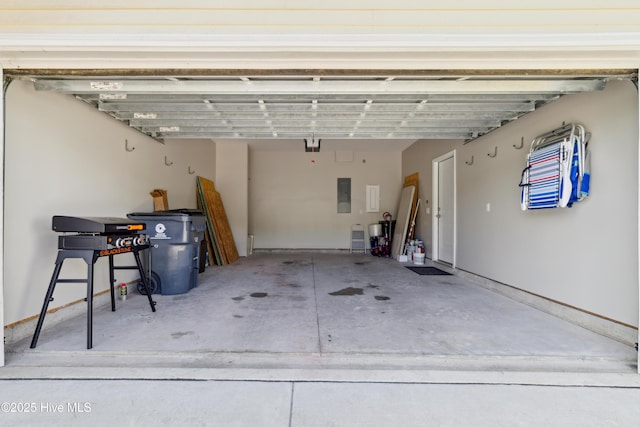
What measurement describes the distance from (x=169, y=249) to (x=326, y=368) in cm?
295

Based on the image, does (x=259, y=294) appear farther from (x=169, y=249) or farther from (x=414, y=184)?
(x=414, y=184)

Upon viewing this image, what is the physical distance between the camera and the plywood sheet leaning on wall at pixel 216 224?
6.64m

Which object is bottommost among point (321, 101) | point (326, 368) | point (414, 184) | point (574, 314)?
point (326, 368)

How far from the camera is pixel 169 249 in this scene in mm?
4164

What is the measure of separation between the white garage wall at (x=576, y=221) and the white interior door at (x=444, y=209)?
1030mm

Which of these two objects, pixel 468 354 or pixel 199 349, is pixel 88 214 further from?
pixel 468 354

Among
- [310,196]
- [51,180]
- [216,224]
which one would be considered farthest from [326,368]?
[310,196]

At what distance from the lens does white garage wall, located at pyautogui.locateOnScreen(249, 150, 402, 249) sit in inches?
350

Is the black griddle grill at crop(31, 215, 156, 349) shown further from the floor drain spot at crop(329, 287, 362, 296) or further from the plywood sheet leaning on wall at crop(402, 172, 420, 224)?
the plywood sheet leaning on wall at crop(402, 172, 420, 224)

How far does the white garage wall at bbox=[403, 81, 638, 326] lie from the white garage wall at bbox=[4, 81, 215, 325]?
16.9 feet

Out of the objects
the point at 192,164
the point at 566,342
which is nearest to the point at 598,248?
the point at 566,342

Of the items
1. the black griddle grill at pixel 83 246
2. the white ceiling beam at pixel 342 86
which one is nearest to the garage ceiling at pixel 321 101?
the white ceiling beam at pixel 342 86
